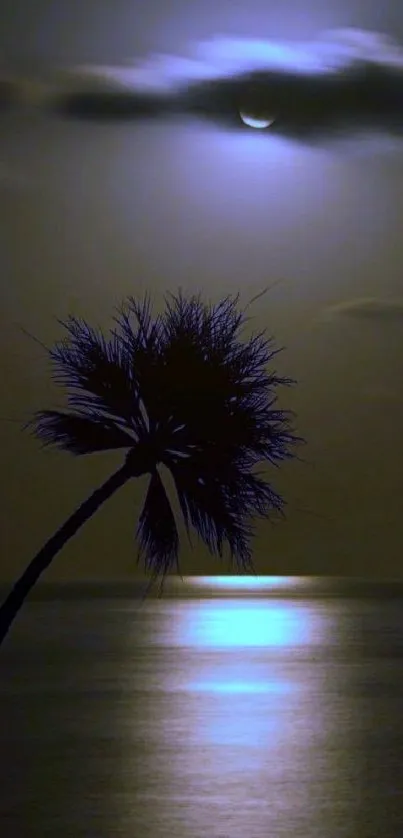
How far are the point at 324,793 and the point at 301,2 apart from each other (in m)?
1.51

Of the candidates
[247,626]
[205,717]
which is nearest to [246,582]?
[247,626]

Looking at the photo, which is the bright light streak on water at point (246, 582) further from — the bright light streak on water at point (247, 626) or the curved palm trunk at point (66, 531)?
the curved palm trunk at point (66, 531)

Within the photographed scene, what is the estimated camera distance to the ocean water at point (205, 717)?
4.77 feet

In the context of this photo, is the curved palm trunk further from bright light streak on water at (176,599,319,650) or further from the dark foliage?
bright light streak on water at (176,599,319,650)

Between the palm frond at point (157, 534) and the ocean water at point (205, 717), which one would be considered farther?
the palm frond at point (157, 534)

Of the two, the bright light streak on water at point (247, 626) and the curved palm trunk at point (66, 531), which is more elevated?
the curved palm trunk at point (66, 531)

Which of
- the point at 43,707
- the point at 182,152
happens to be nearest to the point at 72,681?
the point at 43,707

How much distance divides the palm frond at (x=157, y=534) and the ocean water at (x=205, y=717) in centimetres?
7

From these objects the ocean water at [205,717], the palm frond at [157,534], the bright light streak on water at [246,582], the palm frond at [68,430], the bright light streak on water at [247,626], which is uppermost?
the palm frond at [68,430]

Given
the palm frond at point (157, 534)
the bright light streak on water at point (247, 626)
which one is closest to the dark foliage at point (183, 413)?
the palm frond at point (157, 534)

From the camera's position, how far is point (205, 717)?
1.82m

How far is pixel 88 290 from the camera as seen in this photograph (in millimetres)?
2086

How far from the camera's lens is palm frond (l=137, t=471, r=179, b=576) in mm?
1982

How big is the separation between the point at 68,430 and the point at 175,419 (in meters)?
0.22
